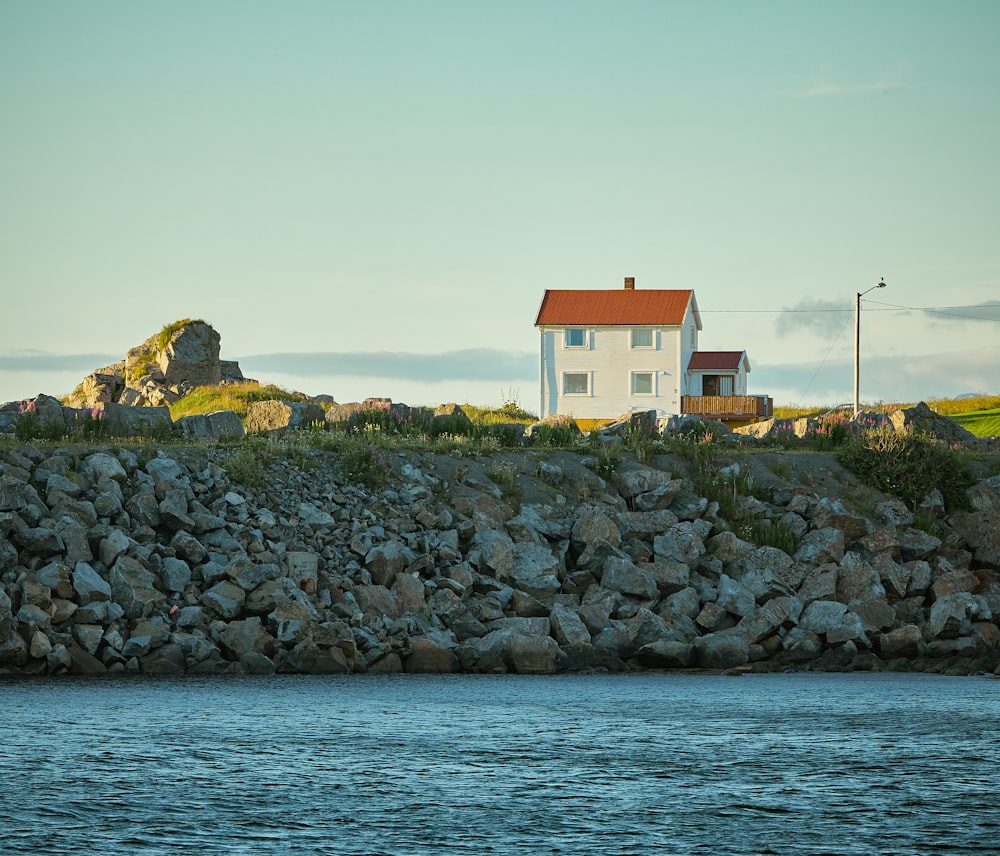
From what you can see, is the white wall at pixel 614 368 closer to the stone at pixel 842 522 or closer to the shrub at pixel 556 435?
the shrub at pixel 556 435

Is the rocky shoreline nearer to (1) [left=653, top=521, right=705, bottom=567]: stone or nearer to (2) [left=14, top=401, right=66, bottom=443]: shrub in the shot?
(1) [left=653, top=521, right=705, bottom=567]: stone

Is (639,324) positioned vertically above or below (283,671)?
above

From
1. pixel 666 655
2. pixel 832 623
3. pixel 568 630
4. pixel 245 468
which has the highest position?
pixel 245 468

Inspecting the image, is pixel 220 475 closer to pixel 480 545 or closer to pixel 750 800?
pixel 480 545

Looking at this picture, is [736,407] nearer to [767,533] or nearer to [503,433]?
[503,433]

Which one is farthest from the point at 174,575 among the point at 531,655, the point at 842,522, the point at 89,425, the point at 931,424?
the point at 931,424

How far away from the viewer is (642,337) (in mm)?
68125

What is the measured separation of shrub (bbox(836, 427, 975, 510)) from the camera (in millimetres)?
28609

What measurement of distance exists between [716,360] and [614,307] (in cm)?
681

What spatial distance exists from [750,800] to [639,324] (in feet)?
192

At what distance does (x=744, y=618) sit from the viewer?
846 inches

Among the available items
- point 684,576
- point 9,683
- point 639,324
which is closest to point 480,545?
point 684,576

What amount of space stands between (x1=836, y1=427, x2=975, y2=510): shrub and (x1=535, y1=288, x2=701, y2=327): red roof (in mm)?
38206

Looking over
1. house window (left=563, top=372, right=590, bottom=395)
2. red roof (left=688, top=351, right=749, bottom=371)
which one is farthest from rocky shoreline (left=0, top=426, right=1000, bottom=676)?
red roof (left=688, top=351, right=749, bottom=371)
